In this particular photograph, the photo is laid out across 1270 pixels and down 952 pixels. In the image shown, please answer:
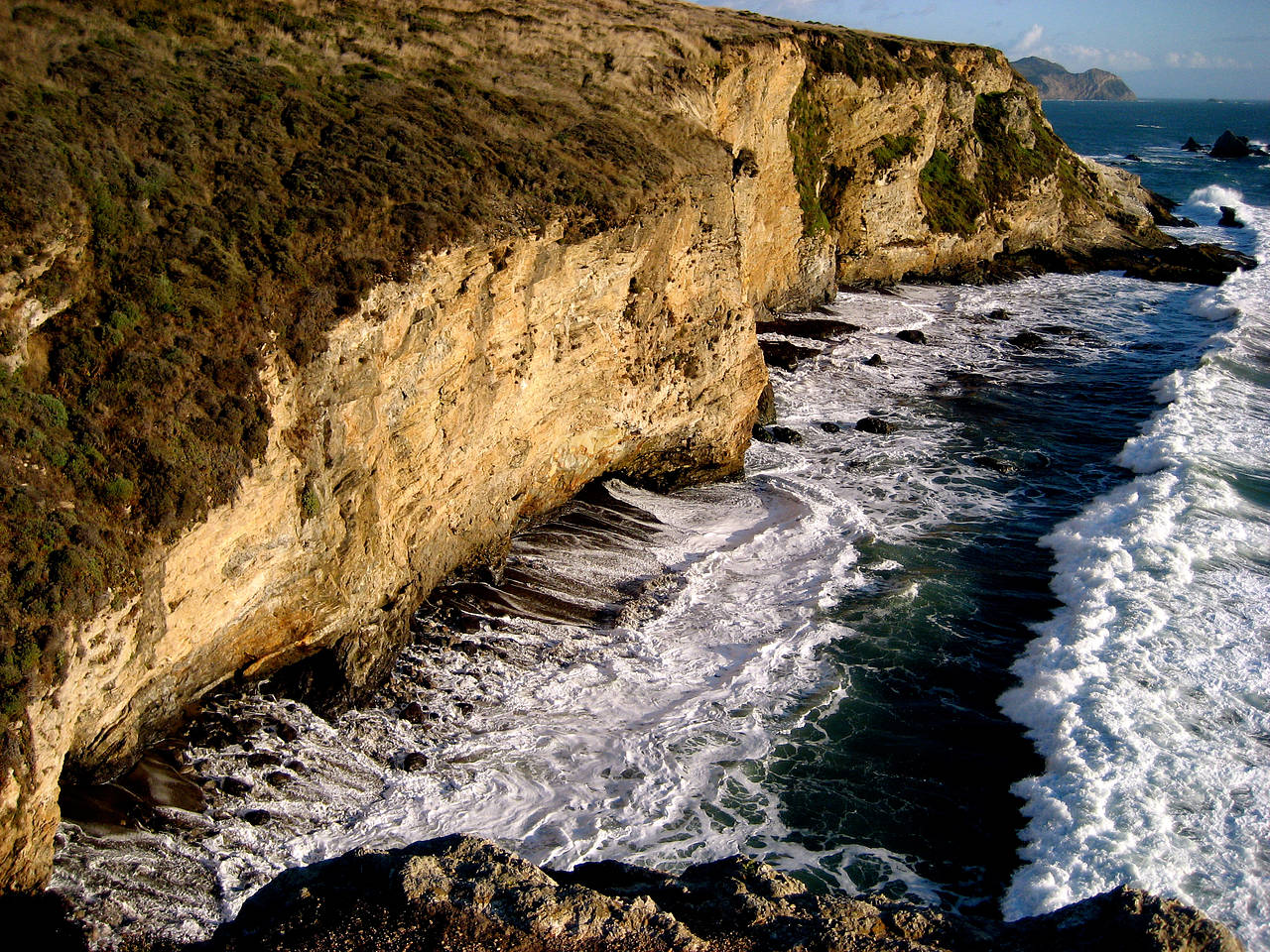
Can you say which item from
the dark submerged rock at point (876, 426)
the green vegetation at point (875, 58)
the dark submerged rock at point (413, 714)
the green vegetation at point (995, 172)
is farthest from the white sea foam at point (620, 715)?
the green vegetation at point (995, 172)

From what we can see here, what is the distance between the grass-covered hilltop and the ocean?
133cm

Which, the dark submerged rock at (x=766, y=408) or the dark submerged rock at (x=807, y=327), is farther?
the dark submerged rock at (x=807, y=327)

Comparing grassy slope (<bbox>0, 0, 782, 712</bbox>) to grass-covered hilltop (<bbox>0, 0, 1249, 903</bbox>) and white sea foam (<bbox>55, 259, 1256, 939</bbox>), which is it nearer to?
grass-covered hilltop (<bbox>0, 0, 1249, 903</bbox>)

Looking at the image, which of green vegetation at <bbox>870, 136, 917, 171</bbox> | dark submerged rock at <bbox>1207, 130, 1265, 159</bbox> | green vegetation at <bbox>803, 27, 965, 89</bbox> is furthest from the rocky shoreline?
dark submerged rock at <bbox>1207, 130, 1265, 159</bbox>

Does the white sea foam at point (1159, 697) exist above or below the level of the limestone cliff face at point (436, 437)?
below

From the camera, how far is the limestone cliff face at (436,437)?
1244 cm

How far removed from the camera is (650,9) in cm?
3200

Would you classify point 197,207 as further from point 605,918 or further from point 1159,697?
point 1159,697

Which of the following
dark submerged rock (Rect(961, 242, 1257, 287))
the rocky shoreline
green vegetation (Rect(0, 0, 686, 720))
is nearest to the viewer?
the rocky shoreline

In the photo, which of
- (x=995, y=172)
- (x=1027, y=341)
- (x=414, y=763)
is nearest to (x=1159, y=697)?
(x=414, y=763)

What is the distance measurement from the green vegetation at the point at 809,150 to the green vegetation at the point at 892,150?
341 cm

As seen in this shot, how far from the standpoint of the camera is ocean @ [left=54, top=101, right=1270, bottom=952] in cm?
1300

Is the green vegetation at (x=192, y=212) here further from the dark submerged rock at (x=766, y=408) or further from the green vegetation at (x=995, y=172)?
the green vegetation at (x=995, y=172)

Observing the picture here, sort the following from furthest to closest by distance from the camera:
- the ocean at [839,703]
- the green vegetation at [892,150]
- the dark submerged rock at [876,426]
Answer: the green vegetation at [892,150] → the dark submerged rock at [876,426] → the ocean at [839,703]
